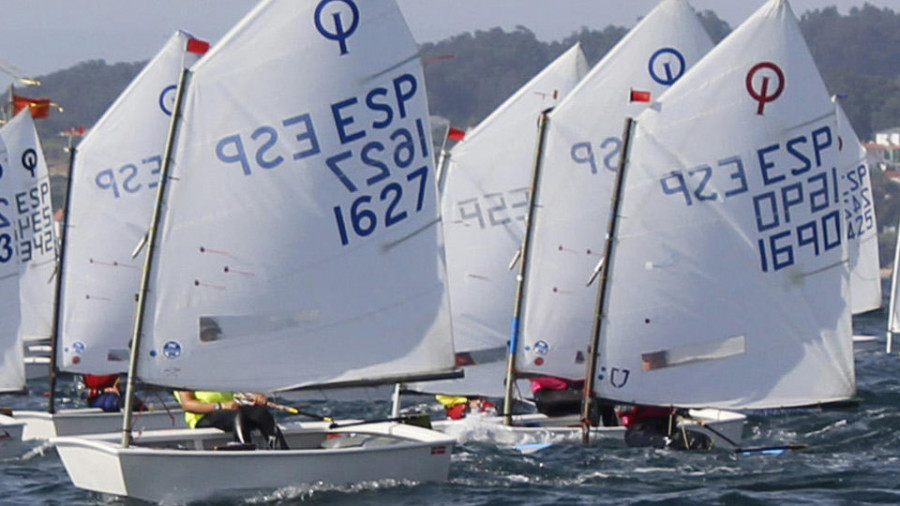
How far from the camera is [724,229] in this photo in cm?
2319

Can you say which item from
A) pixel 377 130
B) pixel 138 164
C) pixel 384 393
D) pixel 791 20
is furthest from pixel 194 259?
pixel 384 393

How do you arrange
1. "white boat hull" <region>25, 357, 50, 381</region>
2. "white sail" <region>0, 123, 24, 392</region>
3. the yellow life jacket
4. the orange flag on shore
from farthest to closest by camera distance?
"white boat hull" <region>25, 357, 50, 381</region> < the orange flag on shore < "white sail" <region>0, 123, 24, 392</region> < the yellow life jacket

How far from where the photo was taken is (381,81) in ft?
66.8

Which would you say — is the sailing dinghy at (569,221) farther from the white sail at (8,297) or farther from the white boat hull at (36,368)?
the white boat hull at (36,368)

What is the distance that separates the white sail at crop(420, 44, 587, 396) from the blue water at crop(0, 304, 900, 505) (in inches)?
165

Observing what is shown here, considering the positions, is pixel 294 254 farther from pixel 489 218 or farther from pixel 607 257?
pixel 489 218

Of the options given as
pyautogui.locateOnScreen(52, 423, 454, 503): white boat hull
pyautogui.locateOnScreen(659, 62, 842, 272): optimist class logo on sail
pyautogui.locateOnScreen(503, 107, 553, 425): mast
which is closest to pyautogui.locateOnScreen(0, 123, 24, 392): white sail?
pyautogui.locateOnScreen(503, 107, 553, 425): mast

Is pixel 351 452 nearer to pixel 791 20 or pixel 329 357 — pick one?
pixel 329 357

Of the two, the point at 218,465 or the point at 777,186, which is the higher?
the point at 777,186

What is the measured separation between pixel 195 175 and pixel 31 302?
1671 cm

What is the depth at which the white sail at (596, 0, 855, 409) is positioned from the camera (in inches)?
907

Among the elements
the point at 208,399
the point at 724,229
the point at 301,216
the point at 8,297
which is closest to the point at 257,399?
the point at 208,399

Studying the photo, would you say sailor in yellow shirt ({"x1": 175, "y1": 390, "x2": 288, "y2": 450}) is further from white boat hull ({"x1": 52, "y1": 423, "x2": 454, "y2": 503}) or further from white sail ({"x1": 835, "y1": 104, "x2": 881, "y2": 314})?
white sail ({"x1": 835, "y1": 104, "x2": 881, "y2": 314})

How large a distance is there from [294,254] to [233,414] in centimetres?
165
